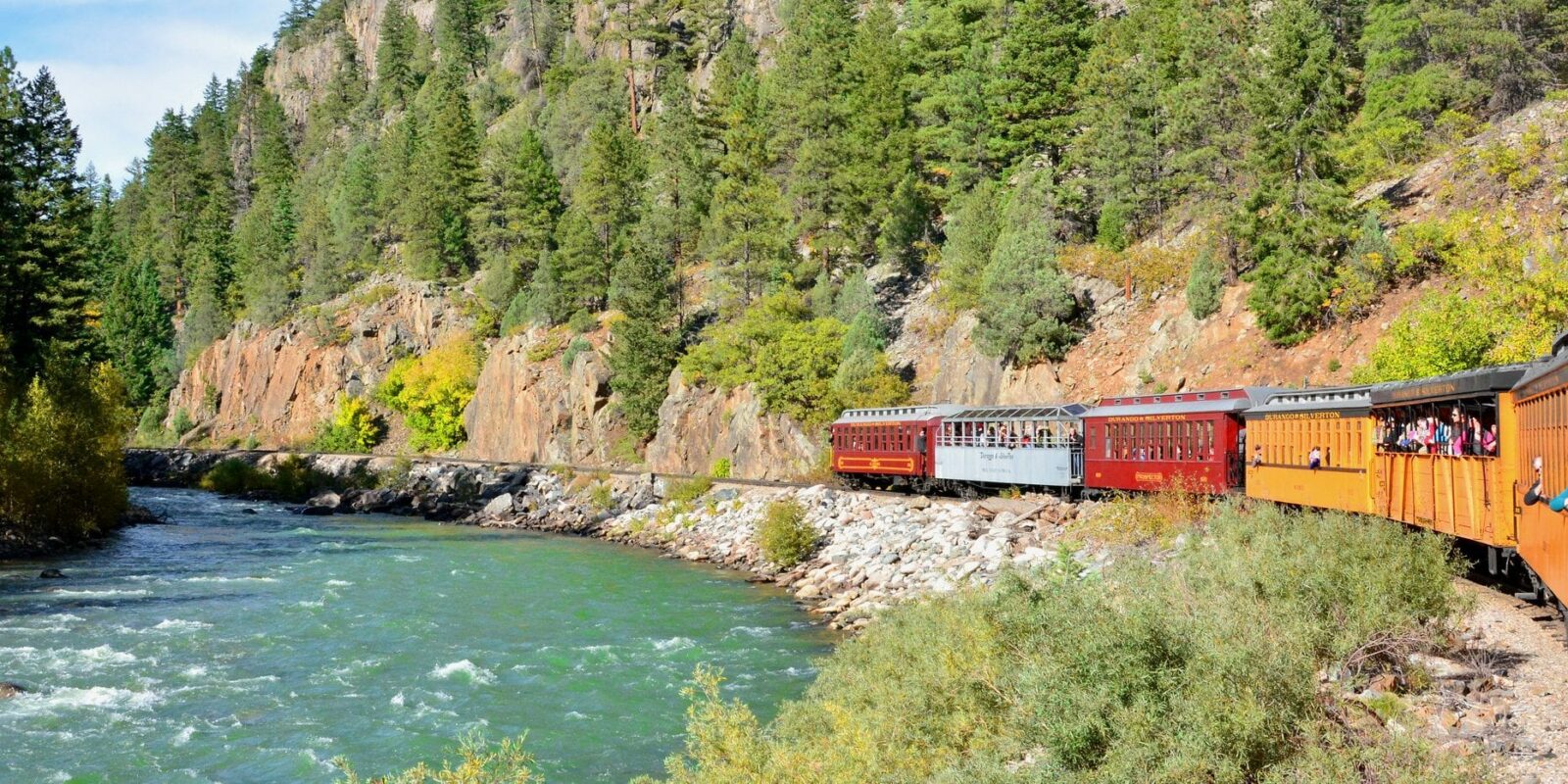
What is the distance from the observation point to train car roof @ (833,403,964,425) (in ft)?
121

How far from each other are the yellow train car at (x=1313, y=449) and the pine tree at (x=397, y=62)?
11960cm

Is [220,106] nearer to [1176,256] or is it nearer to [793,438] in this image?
[793,438]

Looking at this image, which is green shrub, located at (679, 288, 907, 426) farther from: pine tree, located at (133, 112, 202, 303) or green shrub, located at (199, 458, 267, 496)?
pine tree, located at (133, 112, 202, 303)

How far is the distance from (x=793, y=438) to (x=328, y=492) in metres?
30.0

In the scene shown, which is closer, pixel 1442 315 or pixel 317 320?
pixel 1442 315

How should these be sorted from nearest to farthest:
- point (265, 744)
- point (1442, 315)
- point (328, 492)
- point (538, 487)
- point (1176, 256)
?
point (265, 744) < point (1442, 315) < point (1176, 256) < point (538, 487) < point (328, 492)

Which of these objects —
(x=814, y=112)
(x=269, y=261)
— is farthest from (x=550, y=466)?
(x=269, y=261)

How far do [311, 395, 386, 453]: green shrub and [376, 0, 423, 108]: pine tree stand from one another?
55946mm

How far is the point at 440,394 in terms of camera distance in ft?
254

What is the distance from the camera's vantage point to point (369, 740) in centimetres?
1717

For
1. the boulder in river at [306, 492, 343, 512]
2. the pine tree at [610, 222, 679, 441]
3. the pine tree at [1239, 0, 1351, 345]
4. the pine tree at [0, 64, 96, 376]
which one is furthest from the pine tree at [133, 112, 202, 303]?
the pine tree at [1239, 0, 1351, 345]

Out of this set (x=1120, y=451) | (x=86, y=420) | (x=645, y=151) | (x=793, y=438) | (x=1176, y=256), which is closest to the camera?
(x=1120, y=451)

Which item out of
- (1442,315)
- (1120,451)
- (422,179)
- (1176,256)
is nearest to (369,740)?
(1120,451)

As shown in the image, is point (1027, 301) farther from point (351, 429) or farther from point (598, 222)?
point (351, 429)
